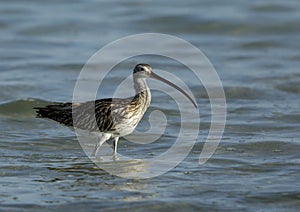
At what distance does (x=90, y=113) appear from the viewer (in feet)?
42.0

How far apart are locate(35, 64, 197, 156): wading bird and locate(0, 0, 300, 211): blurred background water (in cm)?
52

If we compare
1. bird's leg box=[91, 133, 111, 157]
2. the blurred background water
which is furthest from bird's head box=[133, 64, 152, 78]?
the blurred background water

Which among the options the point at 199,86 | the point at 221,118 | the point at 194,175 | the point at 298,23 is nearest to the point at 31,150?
the point at 194,175

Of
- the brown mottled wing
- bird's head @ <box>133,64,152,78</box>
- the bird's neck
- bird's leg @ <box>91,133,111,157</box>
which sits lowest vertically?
bird's leg @ <box>91,133,111,157</box>

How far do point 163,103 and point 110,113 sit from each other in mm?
3984

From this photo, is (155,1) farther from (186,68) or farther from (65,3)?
(186,68)

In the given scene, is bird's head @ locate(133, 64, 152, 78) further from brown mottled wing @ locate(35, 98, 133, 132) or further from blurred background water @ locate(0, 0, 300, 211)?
blurred background water @ locate(0, 0, 300, 211)

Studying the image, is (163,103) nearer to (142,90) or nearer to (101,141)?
(142,90)

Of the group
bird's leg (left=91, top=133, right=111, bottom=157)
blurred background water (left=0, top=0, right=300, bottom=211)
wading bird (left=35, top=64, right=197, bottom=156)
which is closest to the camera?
blurred background water (left=0, top=0, right=300, bottom=211)

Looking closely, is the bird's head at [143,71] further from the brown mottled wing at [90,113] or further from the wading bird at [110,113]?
the brown mottled wing at [90,113]

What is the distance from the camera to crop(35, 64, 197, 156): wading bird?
12.5m

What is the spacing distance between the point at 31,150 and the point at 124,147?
148cm

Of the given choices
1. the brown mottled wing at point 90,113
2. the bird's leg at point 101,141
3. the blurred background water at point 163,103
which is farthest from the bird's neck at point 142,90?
the blurred background water at point 163,103

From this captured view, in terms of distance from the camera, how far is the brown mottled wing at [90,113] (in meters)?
Result: 12.5
